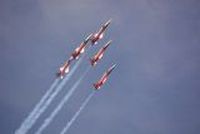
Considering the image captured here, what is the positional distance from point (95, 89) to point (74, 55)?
9767 millimetres

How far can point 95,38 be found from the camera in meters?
89.2

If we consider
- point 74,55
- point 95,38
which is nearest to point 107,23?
point 95,38

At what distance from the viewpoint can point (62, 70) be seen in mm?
89000

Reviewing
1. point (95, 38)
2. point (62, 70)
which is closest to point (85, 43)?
point (95, 38)

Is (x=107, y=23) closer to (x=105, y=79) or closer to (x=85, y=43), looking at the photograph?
(x=85, y=43)

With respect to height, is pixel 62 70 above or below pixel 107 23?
below

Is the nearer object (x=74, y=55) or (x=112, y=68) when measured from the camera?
(x=74, y=55)

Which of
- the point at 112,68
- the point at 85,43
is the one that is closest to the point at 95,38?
the point at 85,43

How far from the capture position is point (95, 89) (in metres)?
89.0

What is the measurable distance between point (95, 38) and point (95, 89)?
12512mm

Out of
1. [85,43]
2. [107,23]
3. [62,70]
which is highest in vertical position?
[107,23]

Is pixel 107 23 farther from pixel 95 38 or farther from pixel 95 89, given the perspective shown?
pixel 95 89

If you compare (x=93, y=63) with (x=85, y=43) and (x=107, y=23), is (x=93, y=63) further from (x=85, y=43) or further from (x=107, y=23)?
(x=107, y=23)

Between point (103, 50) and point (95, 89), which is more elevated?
point (103, 50)
